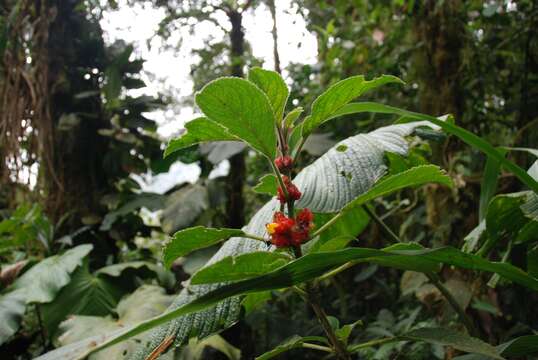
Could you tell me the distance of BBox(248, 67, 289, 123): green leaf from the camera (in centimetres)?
47

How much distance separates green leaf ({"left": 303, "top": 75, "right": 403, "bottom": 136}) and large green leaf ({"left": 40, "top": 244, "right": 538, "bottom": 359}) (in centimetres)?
16

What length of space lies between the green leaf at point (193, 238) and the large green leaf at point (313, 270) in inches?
3.7

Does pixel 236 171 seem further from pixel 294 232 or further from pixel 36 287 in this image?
pixel 294 232

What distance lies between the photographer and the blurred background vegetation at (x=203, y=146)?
1302 mm

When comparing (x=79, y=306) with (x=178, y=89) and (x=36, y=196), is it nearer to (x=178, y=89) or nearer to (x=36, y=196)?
(x=36, y=196)

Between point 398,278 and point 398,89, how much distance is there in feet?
2.47

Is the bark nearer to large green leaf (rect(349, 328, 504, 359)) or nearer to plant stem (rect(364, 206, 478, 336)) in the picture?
plant stem (rect(364, 206, 478, 336))

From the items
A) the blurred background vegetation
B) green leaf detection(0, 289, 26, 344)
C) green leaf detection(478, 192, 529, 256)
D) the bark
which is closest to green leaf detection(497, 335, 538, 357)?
green leaf detection(478, 192, 529, 256)

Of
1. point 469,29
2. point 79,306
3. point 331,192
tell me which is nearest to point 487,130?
point 469,29

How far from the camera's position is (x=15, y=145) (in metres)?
1.82

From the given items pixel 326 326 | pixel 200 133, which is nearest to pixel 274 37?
pixel 200 133

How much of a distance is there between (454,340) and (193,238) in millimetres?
269

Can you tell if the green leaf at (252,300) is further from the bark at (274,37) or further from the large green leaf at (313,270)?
the bark at (274,37)

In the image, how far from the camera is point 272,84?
0.47m
